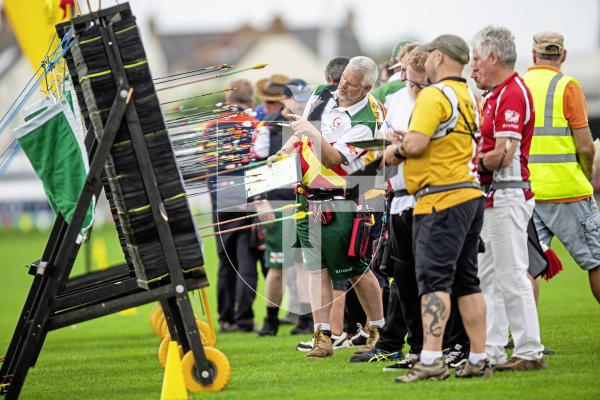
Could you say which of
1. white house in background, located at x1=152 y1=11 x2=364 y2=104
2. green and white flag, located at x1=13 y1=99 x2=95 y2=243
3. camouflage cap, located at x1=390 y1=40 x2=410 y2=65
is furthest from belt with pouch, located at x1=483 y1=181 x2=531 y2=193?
white house in background, located at x1=152 y1=11 x2=364 y2=104

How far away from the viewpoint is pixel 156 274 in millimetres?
6441

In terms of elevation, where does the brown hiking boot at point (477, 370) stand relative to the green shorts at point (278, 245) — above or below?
above

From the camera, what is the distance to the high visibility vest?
24.9 feet

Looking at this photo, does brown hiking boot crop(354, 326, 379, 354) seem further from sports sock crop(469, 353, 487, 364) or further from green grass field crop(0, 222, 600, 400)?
sports sock crop(469, 353, 487, 364)

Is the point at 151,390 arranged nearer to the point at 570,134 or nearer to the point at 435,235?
the point at 435,235

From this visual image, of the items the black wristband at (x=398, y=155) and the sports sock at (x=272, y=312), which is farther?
the sports sock at (x=272, y=312)

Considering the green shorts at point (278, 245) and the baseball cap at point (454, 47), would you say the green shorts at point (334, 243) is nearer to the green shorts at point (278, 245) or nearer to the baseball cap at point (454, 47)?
the baseball cap at point (454, 47)

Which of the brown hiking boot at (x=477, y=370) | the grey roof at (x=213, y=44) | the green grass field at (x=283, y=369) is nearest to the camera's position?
the green grass field at (x=283, y=369)

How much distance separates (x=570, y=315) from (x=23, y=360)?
601cm

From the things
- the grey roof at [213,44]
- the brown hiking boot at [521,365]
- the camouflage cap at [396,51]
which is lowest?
the grey roof at [213,44]

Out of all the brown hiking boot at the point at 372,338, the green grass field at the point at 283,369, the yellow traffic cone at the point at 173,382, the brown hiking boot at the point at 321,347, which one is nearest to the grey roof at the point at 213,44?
the green grass field at the point at 283,369

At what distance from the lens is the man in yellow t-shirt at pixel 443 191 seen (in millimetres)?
6211

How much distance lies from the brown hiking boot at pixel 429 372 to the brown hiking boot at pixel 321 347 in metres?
1.65

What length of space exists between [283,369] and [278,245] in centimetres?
299
